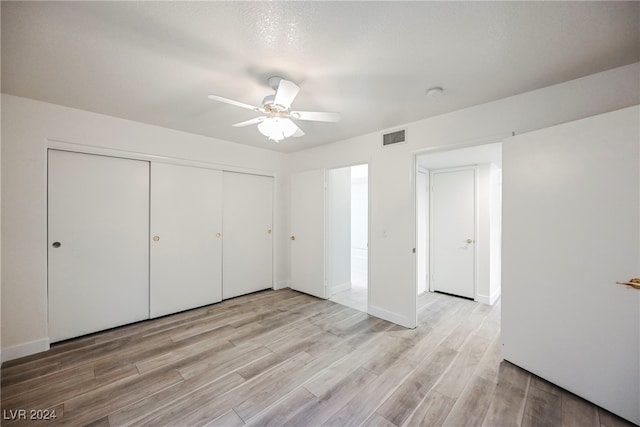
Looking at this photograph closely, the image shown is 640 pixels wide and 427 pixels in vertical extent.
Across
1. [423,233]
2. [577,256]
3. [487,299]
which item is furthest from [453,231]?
[577,256]

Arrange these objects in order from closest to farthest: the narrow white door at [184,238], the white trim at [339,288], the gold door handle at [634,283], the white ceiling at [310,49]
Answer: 1. the white ceiling at [310,49]
2. the gold door handle at [634,283]
3. the narrow white door at [184,238]
4. the white trim at [339,288]

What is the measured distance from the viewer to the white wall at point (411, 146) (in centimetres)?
A: 185

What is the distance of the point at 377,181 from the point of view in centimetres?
320

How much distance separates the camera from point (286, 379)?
6.43 ft

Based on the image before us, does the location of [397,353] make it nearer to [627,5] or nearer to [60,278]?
[627,5]

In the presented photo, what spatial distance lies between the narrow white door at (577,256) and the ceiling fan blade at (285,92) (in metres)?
1.92

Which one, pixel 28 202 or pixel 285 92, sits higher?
pixel 285 92

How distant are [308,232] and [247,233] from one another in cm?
101

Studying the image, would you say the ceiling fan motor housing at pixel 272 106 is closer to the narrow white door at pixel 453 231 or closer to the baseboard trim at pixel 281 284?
the baseboard trim at pixel 281 284

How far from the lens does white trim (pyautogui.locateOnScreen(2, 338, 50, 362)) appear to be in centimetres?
220

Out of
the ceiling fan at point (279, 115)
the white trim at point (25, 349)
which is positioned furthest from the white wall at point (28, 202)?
the ceiling fan at point (279, 115)

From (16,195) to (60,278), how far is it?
887 millimetres

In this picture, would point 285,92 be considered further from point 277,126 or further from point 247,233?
point 247,233

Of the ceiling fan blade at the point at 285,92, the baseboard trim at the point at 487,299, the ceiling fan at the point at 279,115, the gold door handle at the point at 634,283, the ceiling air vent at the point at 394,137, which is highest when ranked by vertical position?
the ceiling air vent at the point at 394,137
